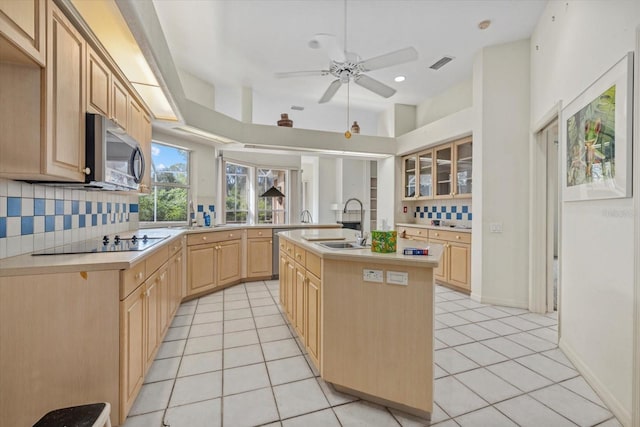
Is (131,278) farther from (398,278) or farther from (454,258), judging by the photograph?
(454,258)

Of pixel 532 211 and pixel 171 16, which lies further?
pixel 532 211

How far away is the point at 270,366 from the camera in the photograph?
2.18 m

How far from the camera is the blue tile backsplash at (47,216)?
162 centimetres

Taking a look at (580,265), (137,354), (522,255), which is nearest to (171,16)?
(137,354)

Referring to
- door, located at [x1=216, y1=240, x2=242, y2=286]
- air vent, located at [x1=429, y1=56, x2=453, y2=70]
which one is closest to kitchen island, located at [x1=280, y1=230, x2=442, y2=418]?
door, located at [x1=216, y1=240, x2=242, y2=286]

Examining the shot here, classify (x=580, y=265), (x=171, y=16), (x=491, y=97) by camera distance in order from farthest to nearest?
(x=491, y=97) → (x=171, y=16) → (x=580, y=265)

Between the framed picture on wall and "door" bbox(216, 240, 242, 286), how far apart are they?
153 inches

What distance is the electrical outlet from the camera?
172 cm

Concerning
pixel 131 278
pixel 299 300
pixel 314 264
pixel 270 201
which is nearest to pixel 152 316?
pixel 131 278

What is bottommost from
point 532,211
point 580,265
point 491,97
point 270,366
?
point 270,366

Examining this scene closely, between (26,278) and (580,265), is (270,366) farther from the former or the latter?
(580,265)

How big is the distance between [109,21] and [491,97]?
12.7 ft

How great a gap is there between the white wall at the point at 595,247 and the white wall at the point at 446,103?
188cm

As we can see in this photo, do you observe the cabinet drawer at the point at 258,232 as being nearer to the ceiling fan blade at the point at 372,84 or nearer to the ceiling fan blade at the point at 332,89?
the ceiling fan blade at the point at 332,89
